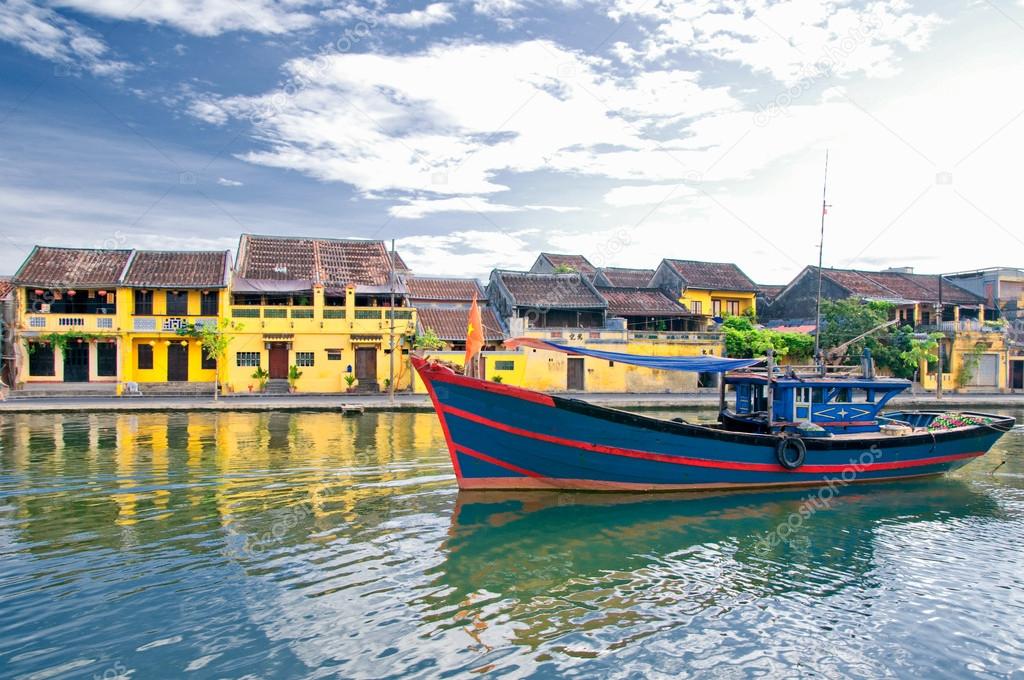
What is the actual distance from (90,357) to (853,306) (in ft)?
118

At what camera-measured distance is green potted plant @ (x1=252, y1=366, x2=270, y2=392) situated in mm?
27953

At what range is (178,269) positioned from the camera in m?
28.6

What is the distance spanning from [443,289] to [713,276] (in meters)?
16.4

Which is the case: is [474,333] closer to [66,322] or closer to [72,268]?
[66,322]

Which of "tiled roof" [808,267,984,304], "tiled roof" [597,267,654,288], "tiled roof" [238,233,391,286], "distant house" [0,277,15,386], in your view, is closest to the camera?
"distant house" [0,277,15,386]

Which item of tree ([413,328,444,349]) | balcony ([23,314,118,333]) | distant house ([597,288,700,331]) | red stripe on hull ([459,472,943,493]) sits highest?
distant house ([597,288,700,331])

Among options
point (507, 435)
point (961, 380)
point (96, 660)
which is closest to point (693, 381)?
point (961, 380)

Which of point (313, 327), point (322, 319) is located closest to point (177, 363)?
point (313, 327)

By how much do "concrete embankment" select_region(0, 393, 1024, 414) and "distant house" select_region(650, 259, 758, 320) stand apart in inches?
373

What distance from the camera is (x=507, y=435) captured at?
1139 centimetres

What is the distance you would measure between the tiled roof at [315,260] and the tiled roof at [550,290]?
6306mm

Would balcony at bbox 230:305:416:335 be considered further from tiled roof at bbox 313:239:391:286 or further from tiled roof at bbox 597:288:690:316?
tiled roof at bbox 597:288:690:316

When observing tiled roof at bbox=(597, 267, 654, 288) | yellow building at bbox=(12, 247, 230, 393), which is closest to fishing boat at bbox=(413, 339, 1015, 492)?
yellow building at bbox=(12, 247, 230, 393)

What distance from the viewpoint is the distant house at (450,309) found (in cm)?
3119
